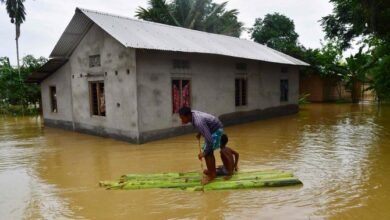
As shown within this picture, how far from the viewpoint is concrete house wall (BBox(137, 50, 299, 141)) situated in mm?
11016

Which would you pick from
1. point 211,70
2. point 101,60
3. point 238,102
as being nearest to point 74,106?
point 101,60

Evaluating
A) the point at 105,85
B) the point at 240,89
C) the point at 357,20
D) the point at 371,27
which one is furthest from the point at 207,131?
the point at 357,20

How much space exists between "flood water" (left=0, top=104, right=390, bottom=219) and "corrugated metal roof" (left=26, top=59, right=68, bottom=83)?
317 cm

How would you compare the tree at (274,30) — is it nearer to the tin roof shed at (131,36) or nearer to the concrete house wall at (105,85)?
the tin roof shed at (131,36)

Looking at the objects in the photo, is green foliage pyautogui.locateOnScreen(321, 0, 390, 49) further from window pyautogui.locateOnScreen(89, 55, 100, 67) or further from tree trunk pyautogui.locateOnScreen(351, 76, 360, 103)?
window pyautogui.locateOnScreen(89, 55, 100, 67)

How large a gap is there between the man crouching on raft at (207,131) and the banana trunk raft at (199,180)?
0.23m

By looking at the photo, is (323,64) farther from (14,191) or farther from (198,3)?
(14,191)

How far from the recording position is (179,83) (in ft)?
40.4

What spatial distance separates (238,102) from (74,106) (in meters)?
7.26

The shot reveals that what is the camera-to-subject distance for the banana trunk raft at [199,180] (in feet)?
19.8

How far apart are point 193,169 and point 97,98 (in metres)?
6.37

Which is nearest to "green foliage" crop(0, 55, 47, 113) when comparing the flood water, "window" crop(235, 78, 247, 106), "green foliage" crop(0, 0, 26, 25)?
"green foliage" crop(0, 0, 26, 25)

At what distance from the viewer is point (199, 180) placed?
6.32 m

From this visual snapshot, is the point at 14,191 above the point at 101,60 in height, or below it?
below
